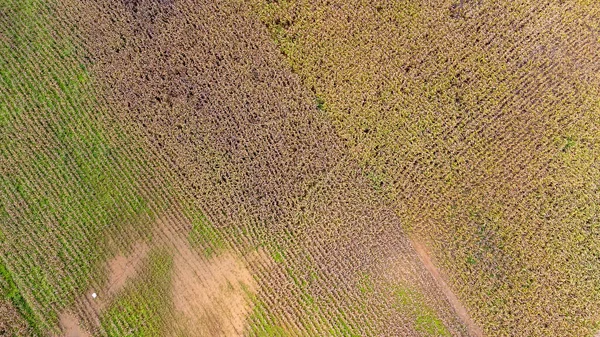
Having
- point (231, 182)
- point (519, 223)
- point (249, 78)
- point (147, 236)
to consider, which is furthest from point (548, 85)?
point (147, 236)

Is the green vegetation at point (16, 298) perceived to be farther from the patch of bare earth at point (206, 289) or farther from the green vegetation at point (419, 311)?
the green vegetation at point (419, 311)

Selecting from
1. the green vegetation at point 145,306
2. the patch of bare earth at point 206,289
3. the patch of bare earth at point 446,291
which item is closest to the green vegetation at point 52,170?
the green vegetation at point 145,306

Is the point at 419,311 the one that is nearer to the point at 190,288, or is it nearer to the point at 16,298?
the point at 190,288

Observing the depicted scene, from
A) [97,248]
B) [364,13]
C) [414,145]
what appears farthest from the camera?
[364,13]

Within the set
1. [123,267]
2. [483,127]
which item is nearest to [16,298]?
[123,267]

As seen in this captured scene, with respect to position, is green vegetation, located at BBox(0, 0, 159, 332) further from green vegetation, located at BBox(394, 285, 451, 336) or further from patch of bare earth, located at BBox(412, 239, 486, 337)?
patch of bare earth, located at BBox(412, 239, 486, 337)

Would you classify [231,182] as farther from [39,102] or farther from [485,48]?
[485,48]
